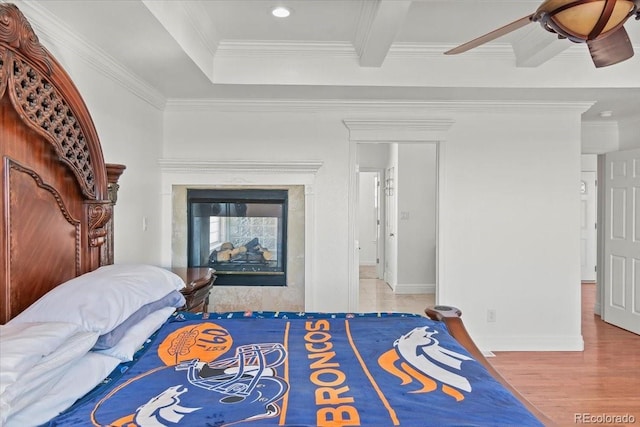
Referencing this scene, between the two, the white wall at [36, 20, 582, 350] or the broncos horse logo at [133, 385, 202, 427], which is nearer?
the broncos horse logo at [133, 385, 202, 427]

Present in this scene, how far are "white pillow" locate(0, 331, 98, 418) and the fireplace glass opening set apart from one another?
269 centimetres

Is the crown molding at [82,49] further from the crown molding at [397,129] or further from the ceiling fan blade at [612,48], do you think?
the ceiling fan blade at [612,48]

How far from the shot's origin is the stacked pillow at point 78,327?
1.12 m

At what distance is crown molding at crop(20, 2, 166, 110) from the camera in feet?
6.73

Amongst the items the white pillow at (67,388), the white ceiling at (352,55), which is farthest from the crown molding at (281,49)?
the white pillow at (67,388)

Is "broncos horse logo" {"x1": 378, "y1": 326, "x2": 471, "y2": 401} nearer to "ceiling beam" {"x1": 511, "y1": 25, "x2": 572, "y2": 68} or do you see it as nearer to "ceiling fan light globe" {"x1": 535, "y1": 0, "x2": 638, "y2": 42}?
"ceiling fan light globe" {"x1": 535, "y1": 0, "x2": 638, "y2": 42}

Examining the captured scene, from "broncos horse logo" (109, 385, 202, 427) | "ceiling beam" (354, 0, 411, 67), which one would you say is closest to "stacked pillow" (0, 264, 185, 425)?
"broncos horse logo" (109, 385, 202, 427)

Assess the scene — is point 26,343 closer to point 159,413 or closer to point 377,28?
point 159,413

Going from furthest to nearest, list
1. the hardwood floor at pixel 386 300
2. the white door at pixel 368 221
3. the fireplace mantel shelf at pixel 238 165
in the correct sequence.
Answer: the white door at pixel 368 221 < the hardwood floor at pixel 386 300 < the fireplace mantel shelf at pixel 238 165

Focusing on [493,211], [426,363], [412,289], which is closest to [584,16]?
[426,363]

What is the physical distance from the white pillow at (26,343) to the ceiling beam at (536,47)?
3.30m

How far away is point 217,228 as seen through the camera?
416cm

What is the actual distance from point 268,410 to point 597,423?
248 centimetres

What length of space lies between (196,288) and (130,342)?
1202mm
